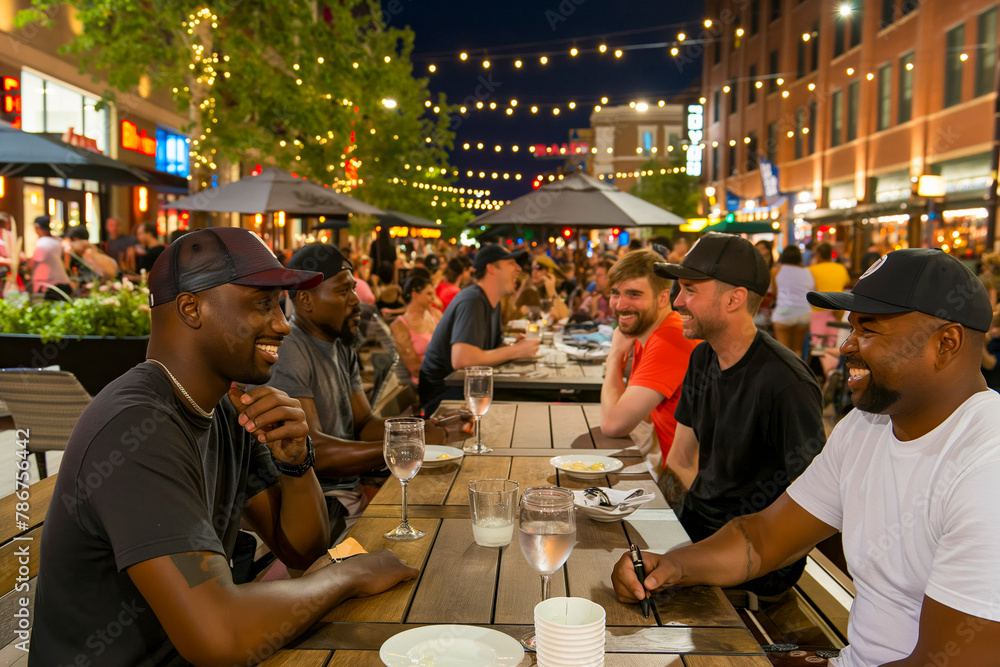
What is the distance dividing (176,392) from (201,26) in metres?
11.0

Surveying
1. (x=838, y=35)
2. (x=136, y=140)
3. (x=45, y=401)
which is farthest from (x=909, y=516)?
(x=838, y=35)

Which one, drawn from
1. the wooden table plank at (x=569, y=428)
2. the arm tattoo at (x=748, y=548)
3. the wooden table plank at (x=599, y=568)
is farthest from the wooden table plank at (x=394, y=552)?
the wooden table plank at (x=569, y=428)

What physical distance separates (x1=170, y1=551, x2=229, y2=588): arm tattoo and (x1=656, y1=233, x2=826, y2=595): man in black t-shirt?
76.7 inches

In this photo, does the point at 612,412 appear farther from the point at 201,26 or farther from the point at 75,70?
the point at 75,70

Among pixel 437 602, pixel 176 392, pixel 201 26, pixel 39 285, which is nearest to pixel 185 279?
pixel 176 392

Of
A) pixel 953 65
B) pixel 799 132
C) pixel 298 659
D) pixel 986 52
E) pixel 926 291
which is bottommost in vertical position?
pixel 298 659

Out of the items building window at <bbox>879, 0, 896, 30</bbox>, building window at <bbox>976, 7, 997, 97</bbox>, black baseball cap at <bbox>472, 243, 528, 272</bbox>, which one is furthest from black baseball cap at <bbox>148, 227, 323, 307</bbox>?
building window at <bbox>879, 0, 896, 30</bbox>

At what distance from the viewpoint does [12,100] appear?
520 inches

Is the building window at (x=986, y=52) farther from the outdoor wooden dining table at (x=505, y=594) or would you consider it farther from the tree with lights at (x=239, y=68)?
the outdoor wooden dining table at (x=505, y=594)

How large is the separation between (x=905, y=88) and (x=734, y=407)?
23.9 meters

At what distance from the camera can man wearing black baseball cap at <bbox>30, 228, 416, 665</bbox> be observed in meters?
1.53

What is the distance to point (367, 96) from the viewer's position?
19594 millimetres

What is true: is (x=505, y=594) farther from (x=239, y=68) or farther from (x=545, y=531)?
(x=239, y=68)

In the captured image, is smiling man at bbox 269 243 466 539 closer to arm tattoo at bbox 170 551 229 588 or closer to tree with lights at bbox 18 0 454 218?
arm tattoo at bbox 170 551 229 588
